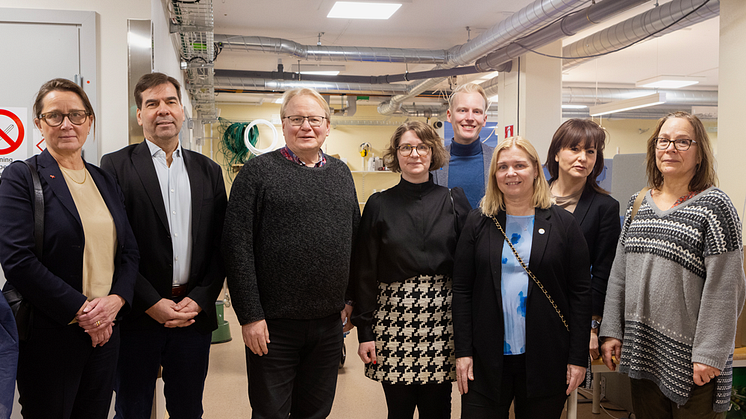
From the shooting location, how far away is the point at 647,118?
11.6 meters

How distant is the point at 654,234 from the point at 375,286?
3.17 feet

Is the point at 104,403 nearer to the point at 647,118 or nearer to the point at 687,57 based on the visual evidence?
the point at 687,57

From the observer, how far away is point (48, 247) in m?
1.59

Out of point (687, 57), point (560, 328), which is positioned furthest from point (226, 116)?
point (560, 328)

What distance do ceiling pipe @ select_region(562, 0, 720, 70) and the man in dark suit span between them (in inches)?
149

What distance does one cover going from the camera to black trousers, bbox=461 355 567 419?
178 cm

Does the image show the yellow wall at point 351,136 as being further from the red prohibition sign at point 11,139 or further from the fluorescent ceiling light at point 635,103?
the red prohibition sign at point 11,139

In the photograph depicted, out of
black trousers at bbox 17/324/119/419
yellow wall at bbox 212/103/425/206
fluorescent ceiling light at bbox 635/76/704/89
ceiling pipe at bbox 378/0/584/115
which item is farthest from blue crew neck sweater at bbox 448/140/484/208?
yellow wall at bbox 212/103/425/206

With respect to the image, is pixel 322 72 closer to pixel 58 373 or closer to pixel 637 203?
pixel 637 203

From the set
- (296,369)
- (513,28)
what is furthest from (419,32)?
(296,369)

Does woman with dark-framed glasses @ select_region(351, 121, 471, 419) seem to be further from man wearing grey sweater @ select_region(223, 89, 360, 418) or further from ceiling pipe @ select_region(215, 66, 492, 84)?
ceiling pipe @ select_region(215, 66, 492, 84)

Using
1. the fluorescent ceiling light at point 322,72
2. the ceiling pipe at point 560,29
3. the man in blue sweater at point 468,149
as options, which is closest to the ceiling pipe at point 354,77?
the fluorescent ceiling light at point 322,72

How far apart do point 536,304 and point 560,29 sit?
3.45m

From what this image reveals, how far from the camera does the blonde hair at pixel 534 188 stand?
185cm
